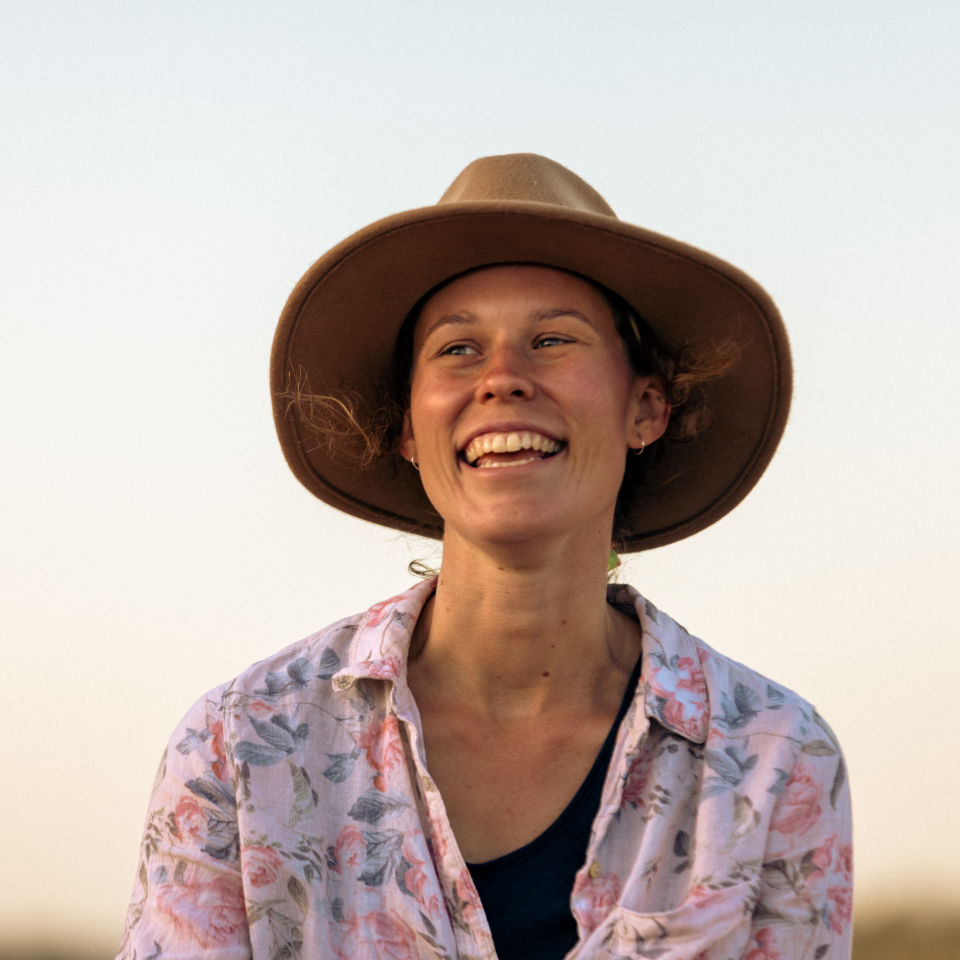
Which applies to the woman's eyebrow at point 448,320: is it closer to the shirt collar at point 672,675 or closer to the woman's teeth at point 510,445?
the woman's teeth at point 510,445

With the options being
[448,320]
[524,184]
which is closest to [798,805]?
[448,320]

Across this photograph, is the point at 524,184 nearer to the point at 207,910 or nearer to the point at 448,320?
the point at 448,320

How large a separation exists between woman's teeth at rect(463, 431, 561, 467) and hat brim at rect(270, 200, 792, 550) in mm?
471

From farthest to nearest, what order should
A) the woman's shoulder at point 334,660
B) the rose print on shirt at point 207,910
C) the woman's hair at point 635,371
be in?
the woman's hair at point 635,371
the woman's shoulder at point 334,660
the rose print on shirt at point 207,910

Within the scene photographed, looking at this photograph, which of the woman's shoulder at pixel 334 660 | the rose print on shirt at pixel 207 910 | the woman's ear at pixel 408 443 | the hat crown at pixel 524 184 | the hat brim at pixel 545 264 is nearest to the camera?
the rose print on shirt at pixel 207 910

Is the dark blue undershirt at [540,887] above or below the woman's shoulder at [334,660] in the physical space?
below

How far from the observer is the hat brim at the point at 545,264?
3164mm

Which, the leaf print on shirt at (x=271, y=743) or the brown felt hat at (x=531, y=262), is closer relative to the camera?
the leaf print on shirt at (x=271, y=743)

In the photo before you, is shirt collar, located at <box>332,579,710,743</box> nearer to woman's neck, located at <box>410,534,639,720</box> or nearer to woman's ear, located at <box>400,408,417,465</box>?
woman's neck, located at <box>410,534,639,720</box>

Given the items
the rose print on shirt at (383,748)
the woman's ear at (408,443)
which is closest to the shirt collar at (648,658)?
the rose print on shirt at (383,748)

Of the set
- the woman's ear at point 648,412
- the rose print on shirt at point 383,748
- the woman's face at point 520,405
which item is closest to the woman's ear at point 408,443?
the woman's face at point 520,405

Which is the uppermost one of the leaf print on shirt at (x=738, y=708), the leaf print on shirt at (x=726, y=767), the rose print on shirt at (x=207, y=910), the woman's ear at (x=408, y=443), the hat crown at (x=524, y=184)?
the hat crown at (x=524, y=184)

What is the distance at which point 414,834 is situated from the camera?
9.34 ft

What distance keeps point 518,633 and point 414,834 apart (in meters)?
0.57
